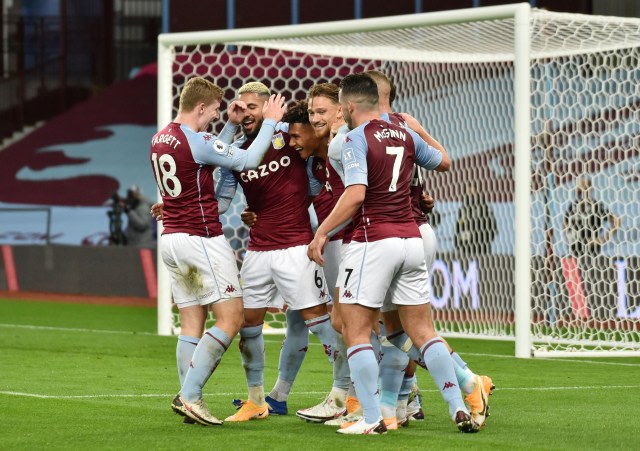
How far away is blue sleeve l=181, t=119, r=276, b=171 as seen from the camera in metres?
7.48

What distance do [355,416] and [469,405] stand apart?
653 mm

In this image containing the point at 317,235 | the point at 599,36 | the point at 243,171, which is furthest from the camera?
the point at 599,36

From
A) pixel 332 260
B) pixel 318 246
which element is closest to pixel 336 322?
pixel 332 260

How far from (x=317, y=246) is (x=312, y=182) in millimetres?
1505

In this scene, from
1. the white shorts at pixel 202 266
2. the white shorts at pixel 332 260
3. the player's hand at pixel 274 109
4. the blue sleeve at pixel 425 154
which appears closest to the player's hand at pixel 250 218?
the white shorts at pixel 332 260

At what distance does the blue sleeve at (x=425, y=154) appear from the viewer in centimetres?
721

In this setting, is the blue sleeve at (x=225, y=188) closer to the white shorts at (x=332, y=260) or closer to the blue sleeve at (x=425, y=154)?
the white shorts at (x=332, y=260)

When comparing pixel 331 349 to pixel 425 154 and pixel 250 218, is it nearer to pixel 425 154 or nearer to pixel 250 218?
pixel 250 218

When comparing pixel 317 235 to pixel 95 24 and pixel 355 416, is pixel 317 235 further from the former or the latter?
pixel 95 24

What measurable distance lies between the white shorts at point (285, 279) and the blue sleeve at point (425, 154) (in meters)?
1.20

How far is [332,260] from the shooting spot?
8.05 meters

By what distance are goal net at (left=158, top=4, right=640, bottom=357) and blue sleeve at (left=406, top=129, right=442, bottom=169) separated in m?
4.77

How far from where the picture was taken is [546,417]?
791cm

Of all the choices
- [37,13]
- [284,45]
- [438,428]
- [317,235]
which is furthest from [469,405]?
[37,13]
